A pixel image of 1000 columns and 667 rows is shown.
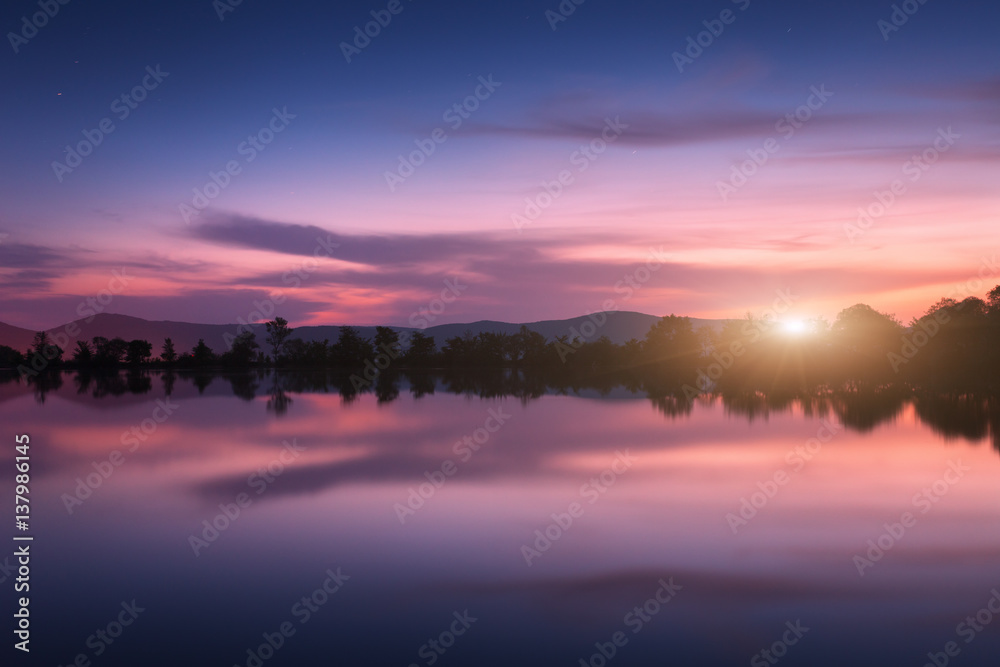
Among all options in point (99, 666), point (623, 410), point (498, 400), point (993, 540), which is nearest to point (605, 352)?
point (498, 400)

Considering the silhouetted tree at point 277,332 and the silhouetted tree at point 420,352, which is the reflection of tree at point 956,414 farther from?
the silhouetted tree at point 277,332

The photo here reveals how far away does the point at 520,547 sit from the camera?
805 centimetres

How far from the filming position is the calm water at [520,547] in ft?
18.7

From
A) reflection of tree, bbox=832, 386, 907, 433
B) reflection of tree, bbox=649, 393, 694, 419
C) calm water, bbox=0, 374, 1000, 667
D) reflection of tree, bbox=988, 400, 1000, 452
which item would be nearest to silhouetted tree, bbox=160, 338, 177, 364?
calm water, bbox=0, 374, 1000, 667

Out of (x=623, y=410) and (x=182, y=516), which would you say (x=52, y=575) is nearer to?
(x=182, y=516)

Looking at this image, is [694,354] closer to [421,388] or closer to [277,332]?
[421,388]

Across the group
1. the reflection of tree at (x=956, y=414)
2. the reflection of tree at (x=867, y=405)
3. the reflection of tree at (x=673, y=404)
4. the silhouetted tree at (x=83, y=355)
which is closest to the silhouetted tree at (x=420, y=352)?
the silhouetted tree at (x=83, y=355)

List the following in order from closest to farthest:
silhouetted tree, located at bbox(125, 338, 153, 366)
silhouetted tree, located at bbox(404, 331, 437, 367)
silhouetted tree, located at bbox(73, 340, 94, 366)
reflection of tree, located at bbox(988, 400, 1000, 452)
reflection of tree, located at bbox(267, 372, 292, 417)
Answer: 1. reflection of tree, located at bbox(988, 400, 1000, 452)
2. reflection of tree, located at bbox(267, 372, 292, 417)
3. silhouetted tree, located at bbox(73, 340, 94, 366)
4. silhouetted tree, located at bbox(125, 338, 153, 366)
5. silhouetted tree, located at bbox(404, 331, 437, 367)

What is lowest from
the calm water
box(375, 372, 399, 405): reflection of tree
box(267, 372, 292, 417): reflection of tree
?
the calm water

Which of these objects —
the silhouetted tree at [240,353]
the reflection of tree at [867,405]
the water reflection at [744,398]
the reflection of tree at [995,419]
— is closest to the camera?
the reflection of tree at [995,419]

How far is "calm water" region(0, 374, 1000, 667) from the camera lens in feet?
18.7

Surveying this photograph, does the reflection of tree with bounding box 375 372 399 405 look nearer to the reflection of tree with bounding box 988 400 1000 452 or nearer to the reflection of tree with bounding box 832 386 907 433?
the reflection of tree with bounding box 832 386 907 433

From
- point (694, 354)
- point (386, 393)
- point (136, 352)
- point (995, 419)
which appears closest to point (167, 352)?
point (136, 352)

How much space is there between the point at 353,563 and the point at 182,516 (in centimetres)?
362
